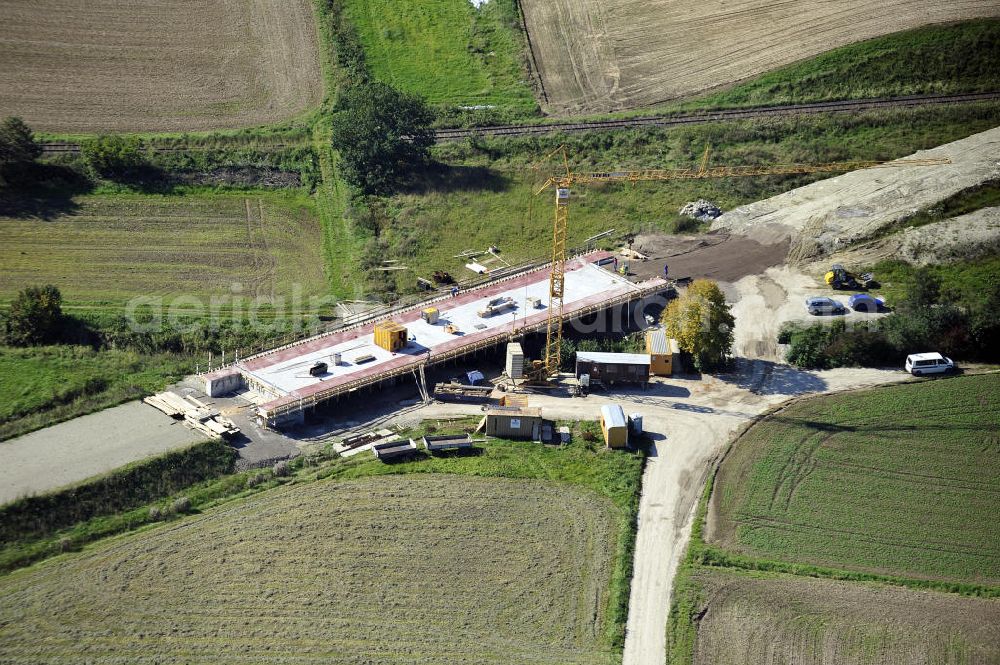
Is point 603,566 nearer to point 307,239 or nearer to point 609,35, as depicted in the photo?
point 307,239

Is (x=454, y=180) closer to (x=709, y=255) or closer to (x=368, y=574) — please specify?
(x=709, y=255)

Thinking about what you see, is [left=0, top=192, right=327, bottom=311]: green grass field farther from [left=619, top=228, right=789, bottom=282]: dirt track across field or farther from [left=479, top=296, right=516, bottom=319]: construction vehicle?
[left=619, top=228, right=789, bottom=282]: dirt track across field

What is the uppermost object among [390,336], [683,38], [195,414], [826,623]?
[683,38]

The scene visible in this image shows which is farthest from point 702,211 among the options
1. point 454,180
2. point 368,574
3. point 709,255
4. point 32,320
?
point 32,320

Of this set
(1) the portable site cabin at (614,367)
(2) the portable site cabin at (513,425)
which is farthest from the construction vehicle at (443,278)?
(2) the portable site cabin at (513,425)

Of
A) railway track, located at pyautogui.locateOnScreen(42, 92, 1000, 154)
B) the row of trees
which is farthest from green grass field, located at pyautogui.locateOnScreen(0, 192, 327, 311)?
the row of trees
